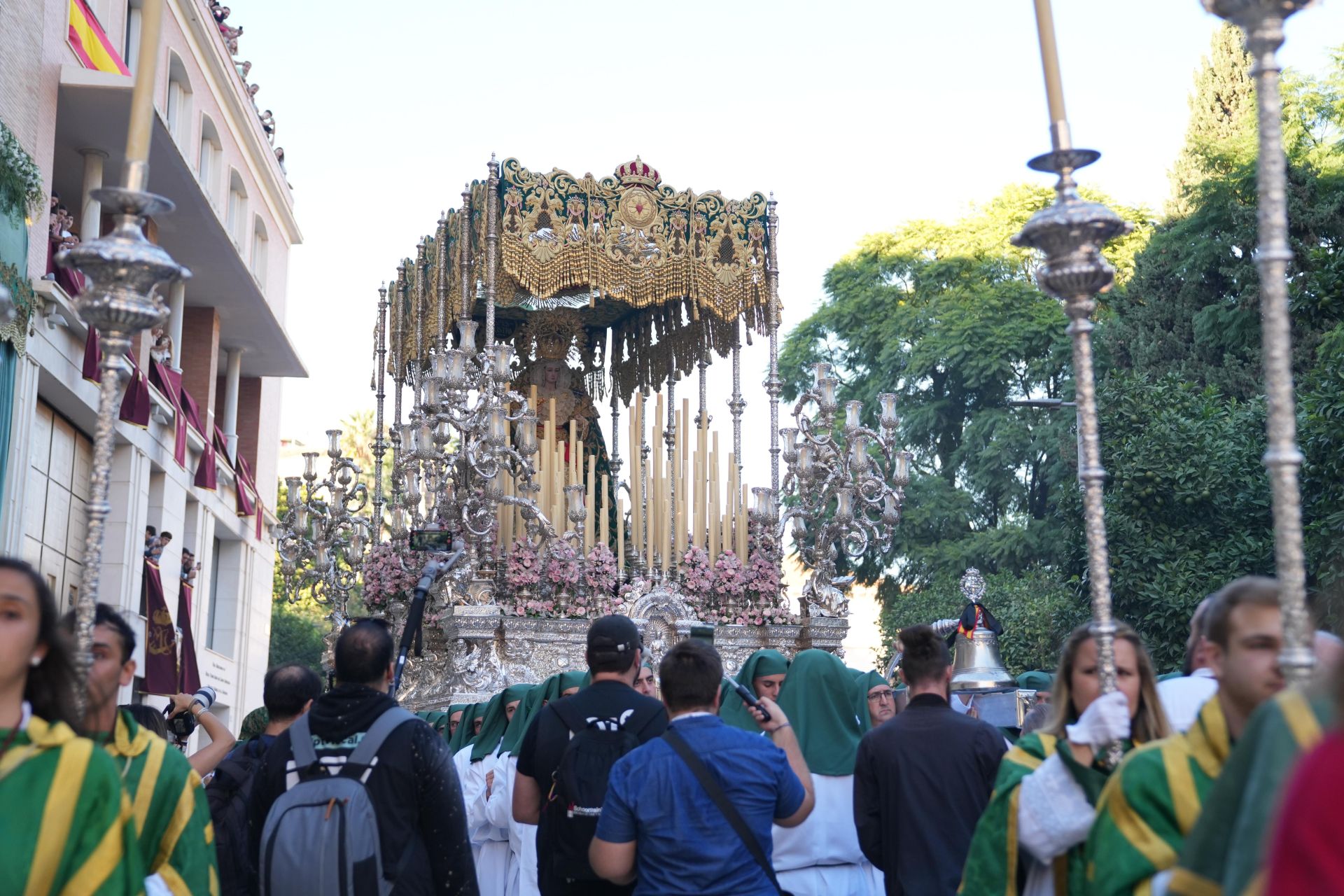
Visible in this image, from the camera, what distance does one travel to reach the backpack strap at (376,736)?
5.14 meters

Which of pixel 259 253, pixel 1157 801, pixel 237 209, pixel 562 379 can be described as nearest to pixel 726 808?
pixel 1157 801

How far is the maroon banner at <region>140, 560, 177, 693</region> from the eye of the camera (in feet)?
67.6

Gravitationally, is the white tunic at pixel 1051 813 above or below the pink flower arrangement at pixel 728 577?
below

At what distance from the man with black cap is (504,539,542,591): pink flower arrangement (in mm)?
7679

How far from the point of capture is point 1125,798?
11.0 feet

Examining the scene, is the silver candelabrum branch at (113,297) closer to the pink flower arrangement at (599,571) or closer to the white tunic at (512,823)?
the white tunic at (512,823)

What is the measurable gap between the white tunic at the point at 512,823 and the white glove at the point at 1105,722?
5.54m

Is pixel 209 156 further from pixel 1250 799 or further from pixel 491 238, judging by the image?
pixel 1250 799

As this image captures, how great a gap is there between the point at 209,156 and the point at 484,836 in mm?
18679

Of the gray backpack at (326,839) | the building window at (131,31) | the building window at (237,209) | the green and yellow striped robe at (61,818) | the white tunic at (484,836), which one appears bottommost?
the white tunic at (484,836)

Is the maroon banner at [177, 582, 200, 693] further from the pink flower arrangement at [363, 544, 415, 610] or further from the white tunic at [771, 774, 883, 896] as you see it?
the white tunic at [771, 774, 883, 896]

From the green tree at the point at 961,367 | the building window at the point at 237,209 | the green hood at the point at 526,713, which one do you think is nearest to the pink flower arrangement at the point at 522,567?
the green hood at the point at 526,713

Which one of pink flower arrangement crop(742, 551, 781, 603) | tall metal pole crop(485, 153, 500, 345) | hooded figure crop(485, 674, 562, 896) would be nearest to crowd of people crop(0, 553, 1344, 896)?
hooded figure crop(485, 674, 562, 896)

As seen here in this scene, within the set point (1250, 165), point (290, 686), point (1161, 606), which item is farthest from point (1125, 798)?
point (1250, 165)
